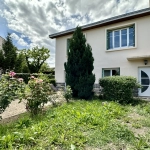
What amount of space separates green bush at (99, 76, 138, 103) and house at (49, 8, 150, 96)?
2.28m

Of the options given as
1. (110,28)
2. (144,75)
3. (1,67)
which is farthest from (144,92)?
(1,67)

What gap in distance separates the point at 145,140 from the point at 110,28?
32.2 ft

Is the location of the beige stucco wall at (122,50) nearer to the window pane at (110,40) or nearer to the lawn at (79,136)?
the window pane at (110,40)

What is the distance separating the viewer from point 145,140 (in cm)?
337

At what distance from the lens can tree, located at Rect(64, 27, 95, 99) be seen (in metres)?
9.15

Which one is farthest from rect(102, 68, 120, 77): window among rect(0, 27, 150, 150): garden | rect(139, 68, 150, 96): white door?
rect(0, 27, 150, 150): garden

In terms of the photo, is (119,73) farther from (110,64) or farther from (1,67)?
(1,67)

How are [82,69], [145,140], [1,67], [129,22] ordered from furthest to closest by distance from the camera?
[1,67]
[129,22]
[82,69]
[145,140]

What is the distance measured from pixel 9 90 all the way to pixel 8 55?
40.8 feet

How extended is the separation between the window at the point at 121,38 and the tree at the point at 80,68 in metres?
2.90

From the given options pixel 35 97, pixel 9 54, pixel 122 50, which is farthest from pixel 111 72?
pixel 9 54

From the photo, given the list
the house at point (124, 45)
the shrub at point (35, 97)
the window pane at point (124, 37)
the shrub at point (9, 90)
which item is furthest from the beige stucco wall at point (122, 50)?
the shrub at point (9, 90)

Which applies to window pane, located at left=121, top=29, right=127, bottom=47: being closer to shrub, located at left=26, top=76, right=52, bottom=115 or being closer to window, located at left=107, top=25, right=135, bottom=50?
window, located at left=107, top=25, right=135, bottom=50

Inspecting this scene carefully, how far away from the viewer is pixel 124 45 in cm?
1080
